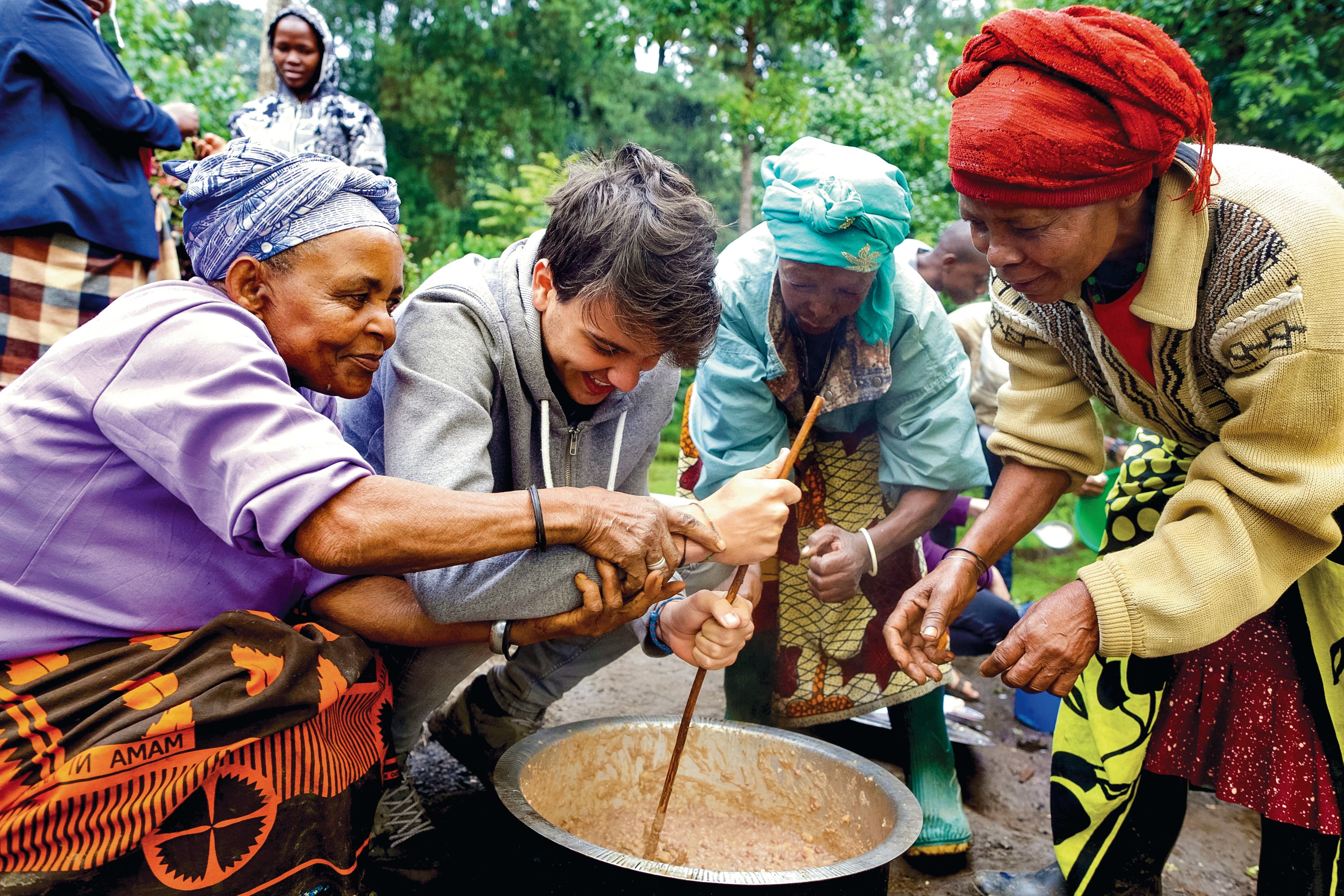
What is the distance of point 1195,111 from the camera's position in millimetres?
1751

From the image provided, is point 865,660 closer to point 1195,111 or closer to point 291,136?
point 1195,111

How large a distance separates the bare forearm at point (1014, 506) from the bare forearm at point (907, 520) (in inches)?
19.3

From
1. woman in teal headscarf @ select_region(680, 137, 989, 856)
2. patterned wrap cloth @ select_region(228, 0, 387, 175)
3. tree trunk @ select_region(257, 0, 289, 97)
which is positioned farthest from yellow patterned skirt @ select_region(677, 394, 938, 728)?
tree trunk @ select_region(257, 0, 289, 97)

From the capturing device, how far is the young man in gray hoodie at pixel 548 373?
1.96m

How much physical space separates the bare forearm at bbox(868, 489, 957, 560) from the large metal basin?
779mm

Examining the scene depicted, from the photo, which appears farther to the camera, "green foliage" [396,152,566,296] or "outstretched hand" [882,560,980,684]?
"green foliage" [396,152,566,296]

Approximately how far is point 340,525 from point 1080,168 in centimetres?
148

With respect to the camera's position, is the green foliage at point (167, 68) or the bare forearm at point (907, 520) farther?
the green foliage at point (167, 68)

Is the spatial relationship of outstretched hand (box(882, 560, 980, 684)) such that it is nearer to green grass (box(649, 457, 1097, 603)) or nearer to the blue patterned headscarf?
the blue patterned headscarf

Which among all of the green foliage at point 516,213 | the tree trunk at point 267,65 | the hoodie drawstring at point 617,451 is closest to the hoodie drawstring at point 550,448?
the hoodie drawstring at point 617,451

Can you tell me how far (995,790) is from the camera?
3316 millimetres

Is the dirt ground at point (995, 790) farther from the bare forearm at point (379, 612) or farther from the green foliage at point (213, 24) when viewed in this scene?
the green foliage at point (213, 24)

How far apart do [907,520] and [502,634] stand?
4.54 feet

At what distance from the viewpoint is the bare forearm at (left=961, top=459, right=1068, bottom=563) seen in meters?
2.32
